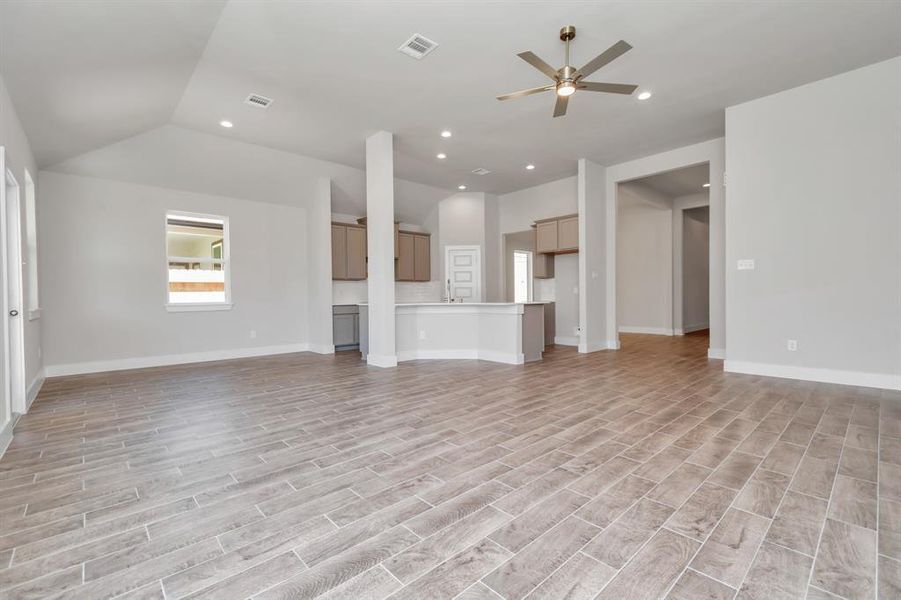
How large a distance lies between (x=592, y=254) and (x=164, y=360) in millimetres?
7247

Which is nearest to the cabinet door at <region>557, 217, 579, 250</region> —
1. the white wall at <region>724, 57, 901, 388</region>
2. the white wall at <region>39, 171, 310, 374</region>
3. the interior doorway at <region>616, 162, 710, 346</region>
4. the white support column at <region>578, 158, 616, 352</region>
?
the white support column at <region>578, 158, 616, 352</region>

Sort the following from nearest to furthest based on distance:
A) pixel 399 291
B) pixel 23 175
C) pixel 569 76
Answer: pixel 569 76 → pixel 23 175 → pixel 399 291

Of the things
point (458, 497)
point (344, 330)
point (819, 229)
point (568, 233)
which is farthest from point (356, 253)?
point (819, 229)

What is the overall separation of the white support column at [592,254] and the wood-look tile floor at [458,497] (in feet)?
10.4

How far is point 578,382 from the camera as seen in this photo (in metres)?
4.62

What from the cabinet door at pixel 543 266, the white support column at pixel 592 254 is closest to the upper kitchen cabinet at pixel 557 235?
the cabinet door at pixel 543 266

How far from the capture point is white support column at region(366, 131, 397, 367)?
5676mm

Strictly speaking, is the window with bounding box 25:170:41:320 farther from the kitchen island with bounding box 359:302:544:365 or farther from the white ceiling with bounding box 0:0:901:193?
the kitchen island with bounding box 359:302:544:365

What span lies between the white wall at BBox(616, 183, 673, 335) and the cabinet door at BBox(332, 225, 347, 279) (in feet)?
20.1

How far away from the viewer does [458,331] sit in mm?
6305

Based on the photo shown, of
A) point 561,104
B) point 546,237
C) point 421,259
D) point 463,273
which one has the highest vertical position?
point 561,104

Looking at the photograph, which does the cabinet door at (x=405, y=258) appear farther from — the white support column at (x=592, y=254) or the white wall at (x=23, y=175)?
the white wall at (x=23, y=175)

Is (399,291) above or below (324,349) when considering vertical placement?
above

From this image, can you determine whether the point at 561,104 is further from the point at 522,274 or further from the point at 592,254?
the point at 522,274
